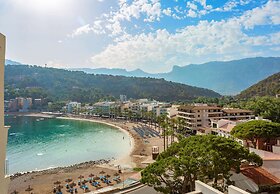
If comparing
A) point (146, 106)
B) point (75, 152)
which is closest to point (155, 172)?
point (75, 152)

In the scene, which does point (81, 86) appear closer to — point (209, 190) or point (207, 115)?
point (207, 115)

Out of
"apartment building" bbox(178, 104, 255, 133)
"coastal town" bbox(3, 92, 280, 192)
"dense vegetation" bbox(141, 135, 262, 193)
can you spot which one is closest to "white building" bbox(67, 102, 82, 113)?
"coastal town" bbox(3, 92, 280, 192)

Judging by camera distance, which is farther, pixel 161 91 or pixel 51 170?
pixel 161 91

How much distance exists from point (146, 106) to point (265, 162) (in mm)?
72453

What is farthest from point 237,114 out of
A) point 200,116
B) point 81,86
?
point 81,86

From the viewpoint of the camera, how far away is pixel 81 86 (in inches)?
6959

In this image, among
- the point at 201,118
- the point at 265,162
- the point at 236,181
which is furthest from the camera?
the point at 201,118

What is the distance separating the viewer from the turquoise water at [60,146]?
140 ft

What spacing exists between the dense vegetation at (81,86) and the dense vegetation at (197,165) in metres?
126

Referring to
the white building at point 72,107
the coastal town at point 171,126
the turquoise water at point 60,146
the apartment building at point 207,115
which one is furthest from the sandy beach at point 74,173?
the white building at point 72,107

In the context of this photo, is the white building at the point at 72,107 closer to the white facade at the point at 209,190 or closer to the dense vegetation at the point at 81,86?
the dense vegetation at the point at 81,86

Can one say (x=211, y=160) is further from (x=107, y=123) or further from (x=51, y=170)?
(x=107, y=123)

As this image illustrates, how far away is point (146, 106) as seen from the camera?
92.8 metres

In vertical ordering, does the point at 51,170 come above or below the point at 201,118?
below
